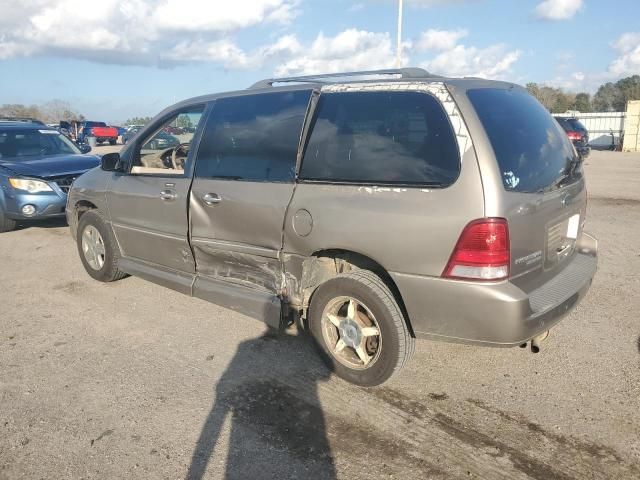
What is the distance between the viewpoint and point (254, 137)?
12.4 ft

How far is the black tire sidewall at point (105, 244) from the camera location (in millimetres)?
5117

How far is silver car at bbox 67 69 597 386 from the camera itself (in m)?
2.78

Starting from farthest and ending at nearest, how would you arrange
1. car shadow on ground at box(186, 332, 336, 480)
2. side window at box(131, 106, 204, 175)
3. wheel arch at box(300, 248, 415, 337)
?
1. side window at box(131, 106, 204, 175)
2. wheel arch at box(300, 248, 415, 337)
3. car shadow on ground at box(186, 332, 336, 480)

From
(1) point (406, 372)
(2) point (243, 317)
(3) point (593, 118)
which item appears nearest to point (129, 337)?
(2) point (243, 317)

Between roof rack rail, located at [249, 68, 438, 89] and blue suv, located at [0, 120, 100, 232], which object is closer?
roof rack rail, located at [249, 68, 438, 89]

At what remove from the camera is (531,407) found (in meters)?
3.05

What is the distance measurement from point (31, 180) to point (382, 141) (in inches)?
249

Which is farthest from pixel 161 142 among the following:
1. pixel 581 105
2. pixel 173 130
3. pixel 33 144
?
pixel 581 105

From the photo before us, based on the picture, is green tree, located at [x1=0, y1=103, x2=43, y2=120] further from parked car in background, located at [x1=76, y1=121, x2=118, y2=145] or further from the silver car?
the silver car

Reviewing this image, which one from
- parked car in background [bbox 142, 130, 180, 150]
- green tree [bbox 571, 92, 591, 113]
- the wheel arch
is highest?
green tree [bbox 571, 92, 591, 113]

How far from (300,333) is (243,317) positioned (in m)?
0.63

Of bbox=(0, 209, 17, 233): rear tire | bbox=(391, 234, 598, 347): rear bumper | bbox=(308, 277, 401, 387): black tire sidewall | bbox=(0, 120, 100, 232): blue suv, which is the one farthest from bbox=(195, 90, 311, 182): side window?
bbox=(0, 209, 17, 233): rear tire

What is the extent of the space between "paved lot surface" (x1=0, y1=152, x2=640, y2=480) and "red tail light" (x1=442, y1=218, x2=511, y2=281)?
0.88 metres

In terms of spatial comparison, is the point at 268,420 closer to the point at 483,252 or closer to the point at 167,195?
the point at 483,252
